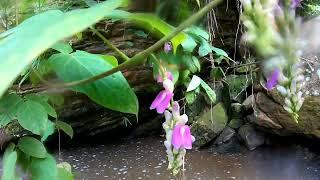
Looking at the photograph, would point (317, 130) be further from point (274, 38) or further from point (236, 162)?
point (274, 38)

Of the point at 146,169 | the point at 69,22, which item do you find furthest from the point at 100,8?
the point at 146,169

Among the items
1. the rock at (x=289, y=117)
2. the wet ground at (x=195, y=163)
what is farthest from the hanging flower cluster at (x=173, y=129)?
the rock at (x=289, y=117)

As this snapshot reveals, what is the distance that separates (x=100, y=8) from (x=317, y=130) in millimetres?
2825

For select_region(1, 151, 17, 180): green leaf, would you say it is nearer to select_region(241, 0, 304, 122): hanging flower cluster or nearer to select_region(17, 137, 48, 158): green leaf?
select_region(17, 137, 48, 158): green leaf

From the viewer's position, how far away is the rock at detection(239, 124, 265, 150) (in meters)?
3.03

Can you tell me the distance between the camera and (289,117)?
2822 millimetres

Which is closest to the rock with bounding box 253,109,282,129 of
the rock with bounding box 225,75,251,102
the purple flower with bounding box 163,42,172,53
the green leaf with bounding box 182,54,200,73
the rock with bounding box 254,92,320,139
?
the rock with bounding box 254,92,320,139

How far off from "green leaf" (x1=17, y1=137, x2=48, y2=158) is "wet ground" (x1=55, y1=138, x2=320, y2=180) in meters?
1.94

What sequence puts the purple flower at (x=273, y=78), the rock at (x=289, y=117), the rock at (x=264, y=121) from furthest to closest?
the rock at (x=264, y=121), the rock at (x=289, y=117), the purple flower at (x=273, y=78)

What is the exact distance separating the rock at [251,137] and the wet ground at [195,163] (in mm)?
50

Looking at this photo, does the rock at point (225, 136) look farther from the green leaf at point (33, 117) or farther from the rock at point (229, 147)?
the green leaf at point (33, 117)

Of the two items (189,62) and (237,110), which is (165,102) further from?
(237,110)

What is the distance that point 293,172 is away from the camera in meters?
2.67

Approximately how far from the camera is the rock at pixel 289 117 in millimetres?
2766
